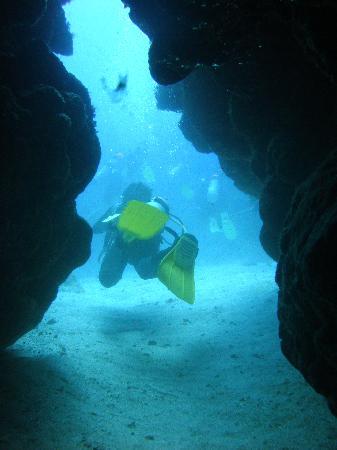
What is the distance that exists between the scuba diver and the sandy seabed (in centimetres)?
134

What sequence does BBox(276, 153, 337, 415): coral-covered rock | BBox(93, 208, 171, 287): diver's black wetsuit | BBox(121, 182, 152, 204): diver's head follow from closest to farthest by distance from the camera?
1. BBox(276, 153, 337, 415): coral-covered rock
2. BBox(93, 208, 171, 287): diver's black wetsuit
3. BBox(121, 182, 152, 204): diver's head

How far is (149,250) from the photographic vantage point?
33.3ft

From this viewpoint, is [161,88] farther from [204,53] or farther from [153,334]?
[153,334]

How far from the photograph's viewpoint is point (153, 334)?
24.8 feet

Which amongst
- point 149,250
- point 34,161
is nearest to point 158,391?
point 34,161

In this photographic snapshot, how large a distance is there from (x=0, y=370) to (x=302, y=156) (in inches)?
211

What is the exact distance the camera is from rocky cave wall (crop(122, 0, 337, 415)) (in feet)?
9.83

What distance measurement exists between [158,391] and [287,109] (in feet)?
15.4

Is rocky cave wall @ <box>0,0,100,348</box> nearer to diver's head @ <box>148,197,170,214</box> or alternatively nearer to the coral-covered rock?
the coral-covered rock

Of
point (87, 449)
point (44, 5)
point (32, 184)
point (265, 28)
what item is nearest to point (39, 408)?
point (87, 449)

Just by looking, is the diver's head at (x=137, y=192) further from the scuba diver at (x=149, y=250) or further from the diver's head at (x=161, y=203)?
the diver's head at (x=161, y=203)

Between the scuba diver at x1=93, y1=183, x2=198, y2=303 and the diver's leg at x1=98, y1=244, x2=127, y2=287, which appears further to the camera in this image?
the diver's leg at x1=98, y1=244, x2=127, y2=287

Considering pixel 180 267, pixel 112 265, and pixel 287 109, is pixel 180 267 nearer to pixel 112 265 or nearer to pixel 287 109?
pixel 112 265

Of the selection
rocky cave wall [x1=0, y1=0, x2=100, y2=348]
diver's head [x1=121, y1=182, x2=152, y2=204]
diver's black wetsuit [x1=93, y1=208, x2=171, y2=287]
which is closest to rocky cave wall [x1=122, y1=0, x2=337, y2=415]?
rocky cave wall [x1=0, y1=0, x2=100, y2=348]
